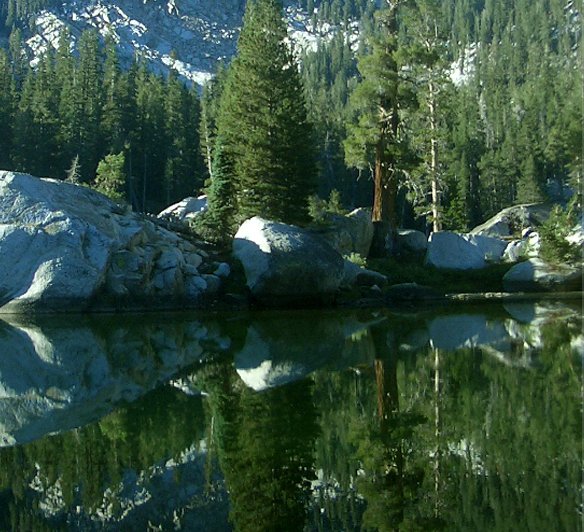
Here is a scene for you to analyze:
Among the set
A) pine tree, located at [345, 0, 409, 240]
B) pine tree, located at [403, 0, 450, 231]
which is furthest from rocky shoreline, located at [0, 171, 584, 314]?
pine tree, located at [403, 0, 450, 231]

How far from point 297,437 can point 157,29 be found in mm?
195583

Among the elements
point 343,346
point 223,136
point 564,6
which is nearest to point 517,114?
point 564,6

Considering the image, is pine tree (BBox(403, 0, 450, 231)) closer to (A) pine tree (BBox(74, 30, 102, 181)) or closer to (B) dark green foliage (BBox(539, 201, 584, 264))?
(B) dark green foliage (BBox(539, 201, 584, 264))

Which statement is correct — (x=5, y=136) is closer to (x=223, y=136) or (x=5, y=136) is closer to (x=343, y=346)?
(x=223, y=136)

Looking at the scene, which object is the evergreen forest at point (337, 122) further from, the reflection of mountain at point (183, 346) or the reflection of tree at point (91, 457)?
the reflection of tree at point (91, 457)

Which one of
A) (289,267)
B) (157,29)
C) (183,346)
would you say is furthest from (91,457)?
(157,29)

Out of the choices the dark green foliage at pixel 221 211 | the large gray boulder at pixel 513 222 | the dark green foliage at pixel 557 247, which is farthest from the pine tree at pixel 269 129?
the large gray boulder at pixel 513 222

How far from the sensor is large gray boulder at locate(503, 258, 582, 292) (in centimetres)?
2941

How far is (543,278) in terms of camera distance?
96.9 feet

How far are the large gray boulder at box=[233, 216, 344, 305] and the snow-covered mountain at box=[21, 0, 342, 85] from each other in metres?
154

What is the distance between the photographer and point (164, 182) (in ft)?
232

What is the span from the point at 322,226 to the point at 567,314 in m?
13.5

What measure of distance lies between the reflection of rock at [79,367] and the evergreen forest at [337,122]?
13398 millimetres

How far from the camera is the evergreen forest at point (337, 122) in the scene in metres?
30.8
